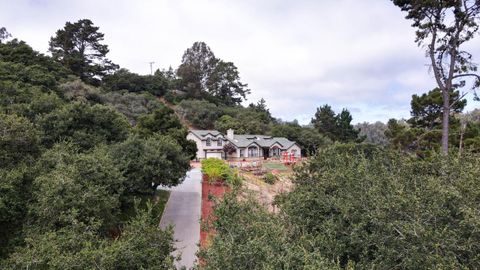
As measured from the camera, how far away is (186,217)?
16.5m

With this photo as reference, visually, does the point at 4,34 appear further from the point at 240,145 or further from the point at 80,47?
the point at 240,145

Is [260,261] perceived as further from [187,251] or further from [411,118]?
[411,118]

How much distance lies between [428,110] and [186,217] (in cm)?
1652

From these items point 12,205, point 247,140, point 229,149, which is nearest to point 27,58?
point 229,149

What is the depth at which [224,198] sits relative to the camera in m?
8.66

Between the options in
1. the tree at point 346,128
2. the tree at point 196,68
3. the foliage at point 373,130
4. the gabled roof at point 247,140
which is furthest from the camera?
the foliage at point 373,130

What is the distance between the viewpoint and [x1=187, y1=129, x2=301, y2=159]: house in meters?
41.1

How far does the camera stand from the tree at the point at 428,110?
63.6 ft

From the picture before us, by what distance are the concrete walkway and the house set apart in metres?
17.1

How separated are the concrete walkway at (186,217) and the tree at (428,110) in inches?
597

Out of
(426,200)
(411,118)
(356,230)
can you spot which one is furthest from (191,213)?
(411,118)

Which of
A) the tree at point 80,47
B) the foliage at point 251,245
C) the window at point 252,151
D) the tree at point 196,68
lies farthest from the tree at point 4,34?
the foliage at point 251,245

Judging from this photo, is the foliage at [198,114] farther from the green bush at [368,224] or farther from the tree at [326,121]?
the green bush at [368,224]

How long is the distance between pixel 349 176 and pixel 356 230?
2261 mm
